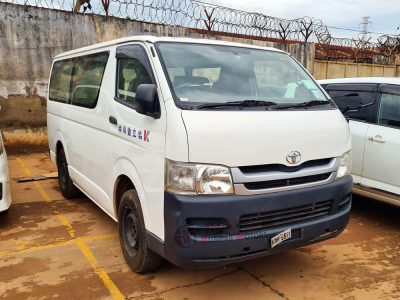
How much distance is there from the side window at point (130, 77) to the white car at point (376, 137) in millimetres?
2958

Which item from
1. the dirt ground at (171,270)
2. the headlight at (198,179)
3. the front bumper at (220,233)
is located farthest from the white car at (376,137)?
the headlight at (198,179)

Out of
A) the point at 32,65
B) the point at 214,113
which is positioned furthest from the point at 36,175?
the point at 214,113

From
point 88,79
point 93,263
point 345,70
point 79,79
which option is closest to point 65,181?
point 79,79

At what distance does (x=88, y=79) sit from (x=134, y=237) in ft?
6.45

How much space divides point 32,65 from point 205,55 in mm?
6230

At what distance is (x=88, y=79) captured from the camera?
4.62 metres

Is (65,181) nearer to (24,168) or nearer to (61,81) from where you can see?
(61,81)

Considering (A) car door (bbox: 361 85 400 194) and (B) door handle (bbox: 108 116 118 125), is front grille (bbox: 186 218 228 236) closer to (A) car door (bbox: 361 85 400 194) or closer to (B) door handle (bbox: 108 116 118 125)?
(B) door handle (bbox: 108 116 118 125)

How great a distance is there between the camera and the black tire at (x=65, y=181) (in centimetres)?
570

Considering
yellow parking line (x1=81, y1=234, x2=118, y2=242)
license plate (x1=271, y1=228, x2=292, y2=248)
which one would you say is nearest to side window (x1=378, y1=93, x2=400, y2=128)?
license plate (x1=271, y1=228, x2=292, y2=248)

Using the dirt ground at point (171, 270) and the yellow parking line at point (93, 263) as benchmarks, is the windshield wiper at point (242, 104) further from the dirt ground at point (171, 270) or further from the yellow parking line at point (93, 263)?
the yellow parking line at point (93, 263)

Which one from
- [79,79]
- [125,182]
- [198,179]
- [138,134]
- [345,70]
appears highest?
[345,70]

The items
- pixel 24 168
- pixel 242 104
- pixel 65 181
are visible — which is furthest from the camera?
pixel 24 168

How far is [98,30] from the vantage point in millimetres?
9109
